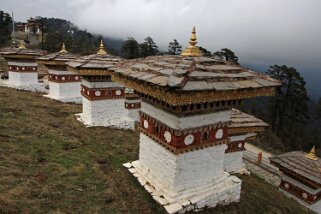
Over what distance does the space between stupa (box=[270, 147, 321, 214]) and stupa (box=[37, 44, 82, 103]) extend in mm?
14120

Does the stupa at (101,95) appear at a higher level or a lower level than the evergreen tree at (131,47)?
lower

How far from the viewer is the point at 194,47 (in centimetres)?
803

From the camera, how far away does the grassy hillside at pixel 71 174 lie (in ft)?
22.3

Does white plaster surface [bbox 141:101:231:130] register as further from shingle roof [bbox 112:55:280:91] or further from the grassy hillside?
the grassy hillside

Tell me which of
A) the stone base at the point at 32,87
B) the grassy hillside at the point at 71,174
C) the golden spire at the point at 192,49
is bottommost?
the grassy hillside at the point at 71,174

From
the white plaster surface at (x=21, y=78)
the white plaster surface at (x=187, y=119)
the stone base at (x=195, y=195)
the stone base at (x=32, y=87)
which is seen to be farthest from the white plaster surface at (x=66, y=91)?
the white plaster surface at (x=187, y=119)

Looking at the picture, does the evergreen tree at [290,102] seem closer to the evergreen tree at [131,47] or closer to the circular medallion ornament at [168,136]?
the evergreen tree at [131,47]

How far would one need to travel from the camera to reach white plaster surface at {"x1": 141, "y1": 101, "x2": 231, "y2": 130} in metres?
6.71

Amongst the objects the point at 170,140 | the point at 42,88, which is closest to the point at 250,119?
the point at 170,140

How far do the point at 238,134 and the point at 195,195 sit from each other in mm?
4999

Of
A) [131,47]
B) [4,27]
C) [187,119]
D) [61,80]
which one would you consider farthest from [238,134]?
[4,27]

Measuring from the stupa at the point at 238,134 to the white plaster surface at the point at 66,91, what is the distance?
12591mm

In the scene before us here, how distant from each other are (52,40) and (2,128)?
54.4 m

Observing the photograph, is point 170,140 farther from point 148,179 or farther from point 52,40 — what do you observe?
point 52,40
